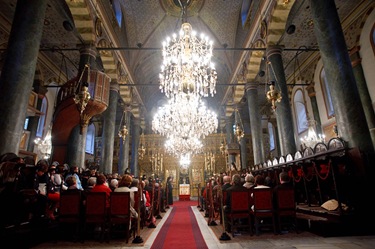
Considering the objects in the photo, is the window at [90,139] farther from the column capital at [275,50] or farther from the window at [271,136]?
the window at [271,136]

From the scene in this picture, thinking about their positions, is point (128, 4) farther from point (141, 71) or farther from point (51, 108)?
point (51, 108)

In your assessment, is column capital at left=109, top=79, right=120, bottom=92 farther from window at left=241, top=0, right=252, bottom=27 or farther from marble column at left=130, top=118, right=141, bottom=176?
window at left=241, top=0, right=252, bottom=27

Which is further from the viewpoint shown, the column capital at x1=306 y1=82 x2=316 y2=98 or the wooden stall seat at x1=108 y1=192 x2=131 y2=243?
the column capital at x1=306 y1=82 x2=316 y2=98

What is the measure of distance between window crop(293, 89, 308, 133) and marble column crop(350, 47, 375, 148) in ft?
15.3

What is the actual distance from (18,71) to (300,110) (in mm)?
14916

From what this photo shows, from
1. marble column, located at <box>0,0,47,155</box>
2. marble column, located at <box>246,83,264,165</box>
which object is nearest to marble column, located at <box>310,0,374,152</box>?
marble column, located at <box>246,83,264,165</box>

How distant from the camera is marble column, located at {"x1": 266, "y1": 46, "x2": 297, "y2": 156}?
699 cm

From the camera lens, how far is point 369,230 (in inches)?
140

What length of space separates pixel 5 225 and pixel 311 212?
5.47 meters

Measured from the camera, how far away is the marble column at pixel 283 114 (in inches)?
275

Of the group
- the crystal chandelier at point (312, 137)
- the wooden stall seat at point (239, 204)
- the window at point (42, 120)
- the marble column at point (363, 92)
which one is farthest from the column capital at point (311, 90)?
the window at point (42, 120)

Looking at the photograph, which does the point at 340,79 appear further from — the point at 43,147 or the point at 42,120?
the point at 42,120

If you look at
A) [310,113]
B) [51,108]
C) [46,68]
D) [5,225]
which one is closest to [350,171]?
[5,225]

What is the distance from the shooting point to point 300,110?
46.6 ft
